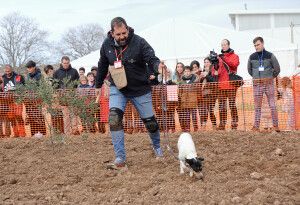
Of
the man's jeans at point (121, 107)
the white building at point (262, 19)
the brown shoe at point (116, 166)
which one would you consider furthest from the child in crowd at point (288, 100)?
the white building at point (262, 19)

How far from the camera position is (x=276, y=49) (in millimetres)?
19844

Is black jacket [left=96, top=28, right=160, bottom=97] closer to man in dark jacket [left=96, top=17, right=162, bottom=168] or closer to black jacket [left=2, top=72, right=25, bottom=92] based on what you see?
man in dark jacket [left=96, top=17, right=162, bottom=168]

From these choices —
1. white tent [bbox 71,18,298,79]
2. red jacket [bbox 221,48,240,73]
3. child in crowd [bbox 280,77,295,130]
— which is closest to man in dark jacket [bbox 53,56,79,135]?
red jacket [bbox 221,48,240,73]

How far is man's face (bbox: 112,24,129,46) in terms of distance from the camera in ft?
18.0

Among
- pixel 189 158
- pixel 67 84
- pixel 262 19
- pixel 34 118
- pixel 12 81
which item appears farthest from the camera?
pixel 262 19

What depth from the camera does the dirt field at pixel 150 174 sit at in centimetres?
438

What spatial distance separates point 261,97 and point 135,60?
347 centimetres

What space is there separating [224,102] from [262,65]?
995 mm

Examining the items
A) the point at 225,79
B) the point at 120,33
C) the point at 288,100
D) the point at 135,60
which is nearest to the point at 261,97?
the point at 288,100

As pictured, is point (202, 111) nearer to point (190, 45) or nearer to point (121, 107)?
point (121, 107)

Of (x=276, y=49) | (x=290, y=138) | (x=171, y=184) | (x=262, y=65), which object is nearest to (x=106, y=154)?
(x=171, y=184)

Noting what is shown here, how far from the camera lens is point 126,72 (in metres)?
5.62

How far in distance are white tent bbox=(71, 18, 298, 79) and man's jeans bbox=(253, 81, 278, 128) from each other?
1039 cm

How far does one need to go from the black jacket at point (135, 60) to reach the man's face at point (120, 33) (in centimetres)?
10
